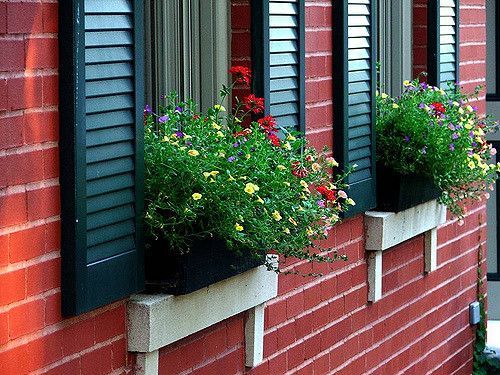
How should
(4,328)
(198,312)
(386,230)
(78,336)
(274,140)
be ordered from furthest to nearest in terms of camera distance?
(386,230), (274,140), (198,312), (78,336), (4,328)

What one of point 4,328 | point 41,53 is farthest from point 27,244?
point 41,53

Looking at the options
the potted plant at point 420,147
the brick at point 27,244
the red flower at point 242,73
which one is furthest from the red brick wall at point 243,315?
the potted plant at point 420,147

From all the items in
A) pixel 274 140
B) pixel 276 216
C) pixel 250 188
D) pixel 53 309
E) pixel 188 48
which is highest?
pixel 188 48

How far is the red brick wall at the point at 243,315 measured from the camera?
12.2 feet

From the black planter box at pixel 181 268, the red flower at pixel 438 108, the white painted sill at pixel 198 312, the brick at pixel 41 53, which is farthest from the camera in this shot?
the red flower at pixel 438 108

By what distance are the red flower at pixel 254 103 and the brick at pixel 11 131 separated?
4.62 ft

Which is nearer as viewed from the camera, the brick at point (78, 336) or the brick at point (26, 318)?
the brick at point (26, 318)

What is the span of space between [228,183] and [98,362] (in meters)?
0.67

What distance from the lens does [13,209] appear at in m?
3.70

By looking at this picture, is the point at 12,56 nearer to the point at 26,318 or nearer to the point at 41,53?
the point at 41,53

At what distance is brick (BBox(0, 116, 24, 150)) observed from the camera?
143 inches

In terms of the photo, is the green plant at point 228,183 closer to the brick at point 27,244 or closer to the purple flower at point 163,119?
the purple flower at point 163,119

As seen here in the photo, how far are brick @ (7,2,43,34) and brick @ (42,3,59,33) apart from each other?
2 centimetres

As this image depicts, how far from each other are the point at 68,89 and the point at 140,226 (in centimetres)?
61
